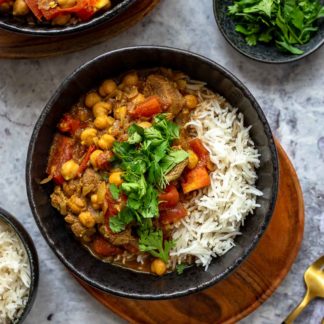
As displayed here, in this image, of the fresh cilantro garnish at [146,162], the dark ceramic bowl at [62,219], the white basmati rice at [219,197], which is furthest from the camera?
the white basmati rice at [219,197]

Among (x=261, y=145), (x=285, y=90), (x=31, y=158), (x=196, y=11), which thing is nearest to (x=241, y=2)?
(x=196, y=11)

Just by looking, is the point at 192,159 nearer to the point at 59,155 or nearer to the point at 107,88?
the point at 107,88

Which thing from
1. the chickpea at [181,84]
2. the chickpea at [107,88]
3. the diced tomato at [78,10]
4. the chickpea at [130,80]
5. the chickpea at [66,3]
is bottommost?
the chickpea at [181,84]

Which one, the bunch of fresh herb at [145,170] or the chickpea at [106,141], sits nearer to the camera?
the bunch of fresh herb at [145,170]

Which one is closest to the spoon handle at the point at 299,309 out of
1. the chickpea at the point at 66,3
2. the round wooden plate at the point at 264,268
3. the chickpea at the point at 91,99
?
the round wooden plate at the point at 264,268

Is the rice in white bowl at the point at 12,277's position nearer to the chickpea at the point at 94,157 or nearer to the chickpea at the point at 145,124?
the chickpea at the point at 94,157

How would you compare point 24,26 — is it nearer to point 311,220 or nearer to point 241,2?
point 241,2

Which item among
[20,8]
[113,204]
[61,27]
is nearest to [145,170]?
[113,204]
